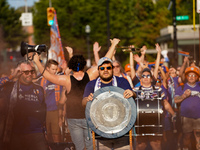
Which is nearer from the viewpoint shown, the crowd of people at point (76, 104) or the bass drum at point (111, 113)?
the bass drum at point (111, 113)

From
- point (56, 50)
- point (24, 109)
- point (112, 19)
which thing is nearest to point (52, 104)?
point (56, 50)

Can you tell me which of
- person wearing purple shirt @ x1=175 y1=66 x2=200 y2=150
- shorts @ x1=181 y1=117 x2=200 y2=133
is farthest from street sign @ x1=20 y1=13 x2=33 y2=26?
shorts @ x1=181 y1=117 x2=200 y2=133

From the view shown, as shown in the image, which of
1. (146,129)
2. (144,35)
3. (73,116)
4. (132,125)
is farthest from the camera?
(144,35)

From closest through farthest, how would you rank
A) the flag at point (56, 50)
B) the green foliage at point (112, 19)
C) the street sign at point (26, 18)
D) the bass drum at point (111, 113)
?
the bass drum at point (111, 113)
the flag at point (56, 50)
the street sign at point (26, 18)
the green foliage at point (112, 19)

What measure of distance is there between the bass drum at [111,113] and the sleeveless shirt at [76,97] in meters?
1.06

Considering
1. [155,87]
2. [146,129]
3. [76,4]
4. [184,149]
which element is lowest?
[184,149]

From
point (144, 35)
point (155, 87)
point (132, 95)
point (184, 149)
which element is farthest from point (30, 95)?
point (144, 35)

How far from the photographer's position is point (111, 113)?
4.82 meters

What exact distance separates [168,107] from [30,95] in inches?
120

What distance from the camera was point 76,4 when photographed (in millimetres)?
48438

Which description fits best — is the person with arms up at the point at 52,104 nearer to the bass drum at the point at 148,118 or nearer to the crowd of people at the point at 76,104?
the crowd of people at the point at 76,104

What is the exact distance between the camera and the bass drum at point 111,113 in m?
4.79

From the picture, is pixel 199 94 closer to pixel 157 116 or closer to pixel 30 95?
pixel 157 116

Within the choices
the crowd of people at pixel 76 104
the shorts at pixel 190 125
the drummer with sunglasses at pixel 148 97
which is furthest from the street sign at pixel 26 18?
the drummer with sunglasses at pixel 148 97
